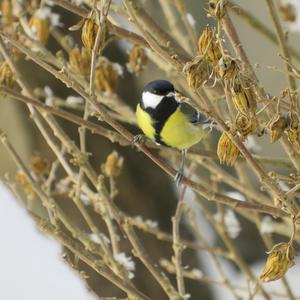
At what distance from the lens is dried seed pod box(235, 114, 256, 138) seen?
3.21 feet

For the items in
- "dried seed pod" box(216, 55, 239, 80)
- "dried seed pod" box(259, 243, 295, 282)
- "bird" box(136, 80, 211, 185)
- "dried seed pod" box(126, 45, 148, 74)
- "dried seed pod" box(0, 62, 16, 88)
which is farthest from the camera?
"dried seed pod" box(126, 45, 148, 74)

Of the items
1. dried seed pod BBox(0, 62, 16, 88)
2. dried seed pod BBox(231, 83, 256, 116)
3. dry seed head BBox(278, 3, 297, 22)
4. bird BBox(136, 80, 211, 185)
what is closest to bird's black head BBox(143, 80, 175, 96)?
bird BBox(136, 80, 211, 185)

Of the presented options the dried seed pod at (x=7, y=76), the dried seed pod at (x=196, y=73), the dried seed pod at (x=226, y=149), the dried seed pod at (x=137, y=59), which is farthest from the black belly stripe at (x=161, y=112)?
the dried seed pod at (x=196, y=73)

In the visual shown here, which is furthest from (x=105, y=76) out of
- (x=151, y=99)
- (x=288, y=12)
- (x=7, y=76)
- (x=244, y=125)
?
(x=244, y=125)

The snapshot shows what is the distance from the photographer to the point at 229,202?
A: 1152 mm

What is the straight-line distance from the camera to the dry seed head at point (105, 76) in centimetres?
161

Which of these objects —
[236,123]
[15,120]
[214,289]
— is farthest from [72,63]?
[214,289]

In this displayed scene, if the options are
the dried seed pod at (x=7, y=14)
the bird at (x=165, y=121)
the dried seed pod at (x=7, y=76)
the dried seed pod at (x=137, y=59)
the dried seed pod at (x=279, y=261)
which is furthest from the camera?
the dried seed pod at (x=7, y=14)

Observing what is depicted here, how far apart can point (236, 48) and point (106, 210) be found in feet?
2.03

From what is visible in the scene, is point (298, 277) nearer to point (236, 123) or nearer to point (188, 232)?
point (188, 232)

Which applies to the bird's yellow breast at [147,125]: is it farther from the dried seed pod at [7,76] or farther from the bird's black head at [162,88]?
the dried seed pod at [7,76]

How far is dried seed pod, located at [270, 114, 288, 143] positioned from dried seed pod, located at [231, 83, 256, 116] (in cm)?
6

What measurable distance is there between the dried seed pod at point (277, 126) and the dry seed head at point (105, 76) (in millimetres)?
696

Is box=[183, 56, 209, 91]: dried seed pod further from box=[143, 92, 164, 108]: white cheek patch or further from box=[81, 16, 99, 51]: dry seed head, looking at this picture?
box=[143, 92, 164, 108]: white cheek patch
